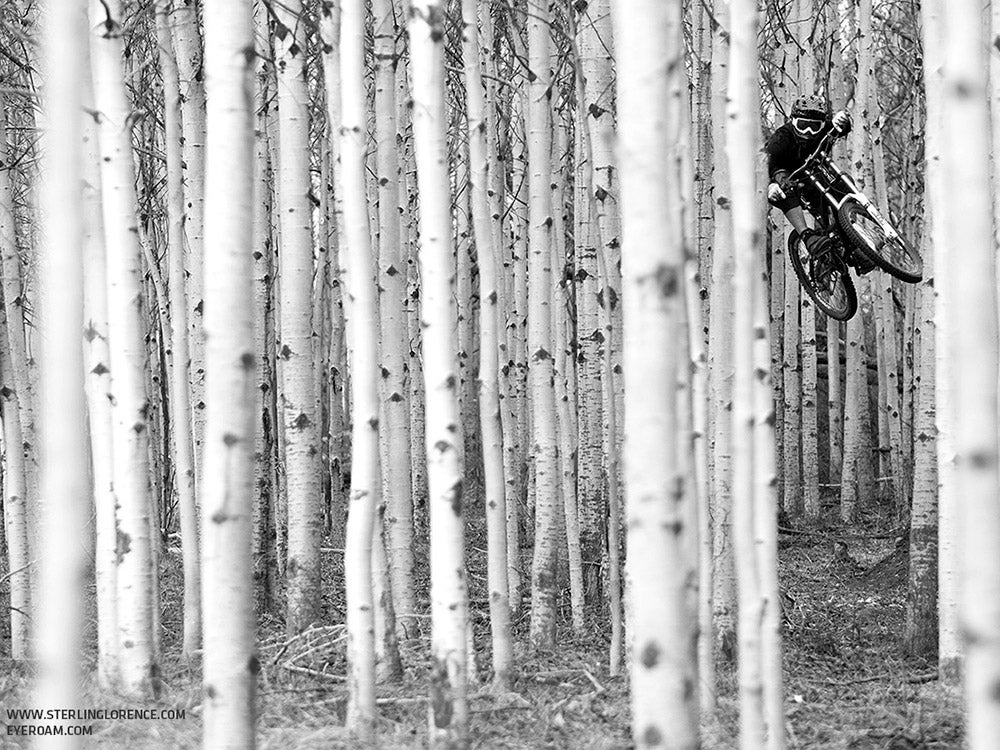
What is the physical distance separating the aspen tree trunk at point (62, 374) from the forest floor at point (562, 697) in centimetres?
196

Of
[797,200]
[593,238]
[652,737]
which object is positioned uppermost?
[797,200]

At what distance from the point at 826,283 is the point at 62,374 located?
5.96 m

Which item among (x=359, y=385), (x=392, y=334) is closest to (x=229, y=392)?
(x=359, y=385)

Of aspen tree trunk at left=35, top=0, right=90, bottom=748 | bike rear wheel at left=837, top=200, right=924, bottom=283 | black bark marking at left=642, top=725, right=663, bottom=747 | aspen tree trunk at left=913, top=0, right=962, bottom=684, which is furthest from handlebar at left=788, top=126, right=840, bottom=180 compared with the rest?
aspen tree trunk at left=35, top=0, right=90, bottom=748

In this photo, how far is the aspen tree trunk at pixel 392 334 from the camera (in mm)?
5488

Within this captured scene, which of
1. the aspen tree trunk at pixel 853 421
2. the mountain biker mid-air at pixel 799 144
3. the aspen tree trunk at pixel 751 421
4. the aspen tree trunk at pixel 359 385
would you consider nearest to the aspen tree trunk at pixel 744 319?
the aspen tree trunk at pixel 751 421

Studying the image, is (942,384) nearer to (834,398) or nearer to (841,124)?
(841,124)

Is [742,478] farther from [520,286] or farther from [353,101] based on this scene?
[520,286]

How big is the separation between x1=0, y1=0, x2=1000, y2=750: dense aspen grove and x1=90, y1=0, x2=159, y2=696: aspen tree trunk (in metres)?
0.01

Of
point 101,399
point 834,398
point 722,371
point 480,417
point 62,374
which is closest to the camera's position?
point 62,374

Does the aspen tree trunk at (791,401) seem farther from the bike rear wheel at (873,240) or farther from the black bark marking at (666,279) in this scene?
the black bark marking at (666,279)

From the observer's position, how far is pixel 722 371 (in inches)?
201

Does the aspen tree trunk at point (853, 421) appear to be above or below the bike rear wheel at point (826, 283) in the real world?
below

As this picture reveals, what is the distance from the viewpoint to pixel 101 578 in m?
4.59
